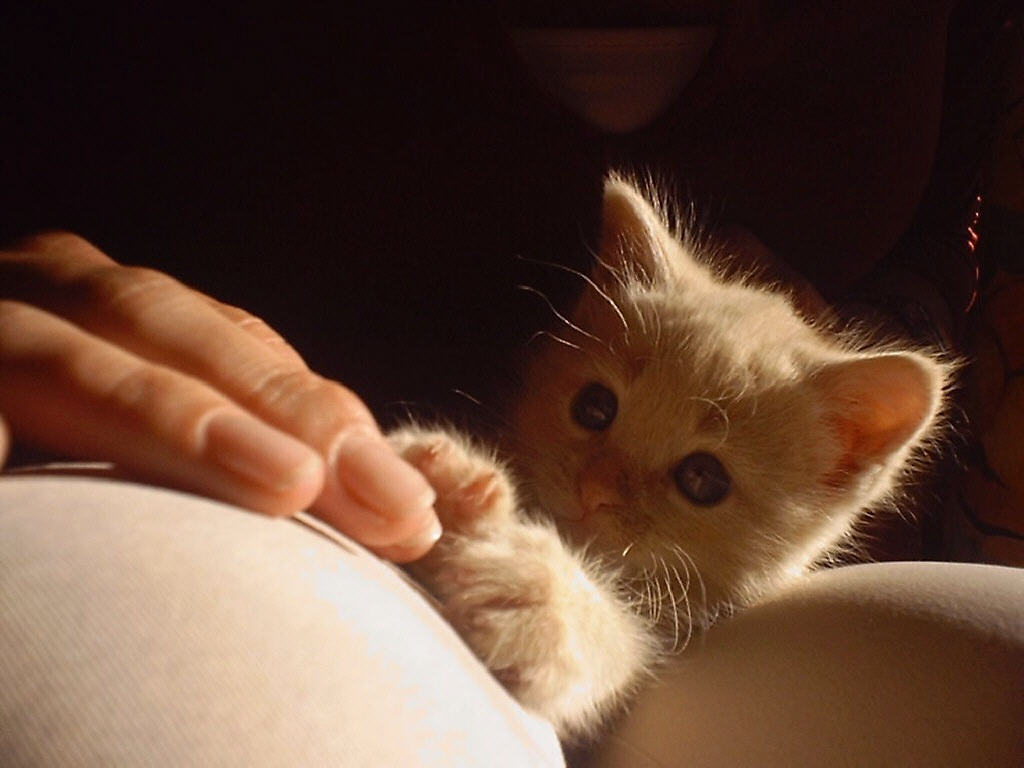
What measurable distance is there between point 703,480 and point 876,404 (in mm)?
173

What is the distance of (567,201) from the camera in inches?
40.2

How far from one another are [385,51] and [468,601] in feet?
2.04

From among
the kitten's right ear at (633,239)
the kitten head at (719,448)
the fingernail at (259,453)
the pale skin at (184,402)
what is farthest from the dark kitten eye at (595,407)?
the fingernail at (259,453)

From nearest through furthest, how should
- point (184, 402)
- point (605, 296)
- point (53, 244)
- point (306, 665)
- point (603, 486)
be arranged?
1. point (306, 665)
2. point (184, 402)
3. point (53, 244)
4. point (603, 486)
5. point (605, 296)

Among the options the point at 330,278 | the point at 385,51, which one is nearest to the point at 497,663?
the point at 330,278

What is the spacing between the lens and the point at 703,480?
79 cm

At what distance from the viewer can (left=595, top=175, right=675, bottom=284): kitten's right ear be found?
89 centimetres

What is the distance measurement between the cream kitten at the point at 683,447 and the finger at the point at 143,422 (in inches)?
8.9

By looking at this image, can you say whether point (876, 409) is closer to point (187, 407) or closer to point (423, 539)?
point (423, 539)

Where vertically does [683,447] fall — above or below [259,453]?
below

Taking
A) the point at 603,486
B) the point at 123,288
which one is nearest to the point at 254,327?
the point at 123,288

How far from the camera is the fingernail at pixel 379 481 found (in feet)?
1.56

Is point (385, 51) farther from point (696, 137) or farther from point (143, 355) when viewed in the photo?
point (143, 355)

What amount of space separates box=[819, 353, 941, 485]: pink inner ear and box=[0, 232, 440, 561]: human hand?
0.45 metres
